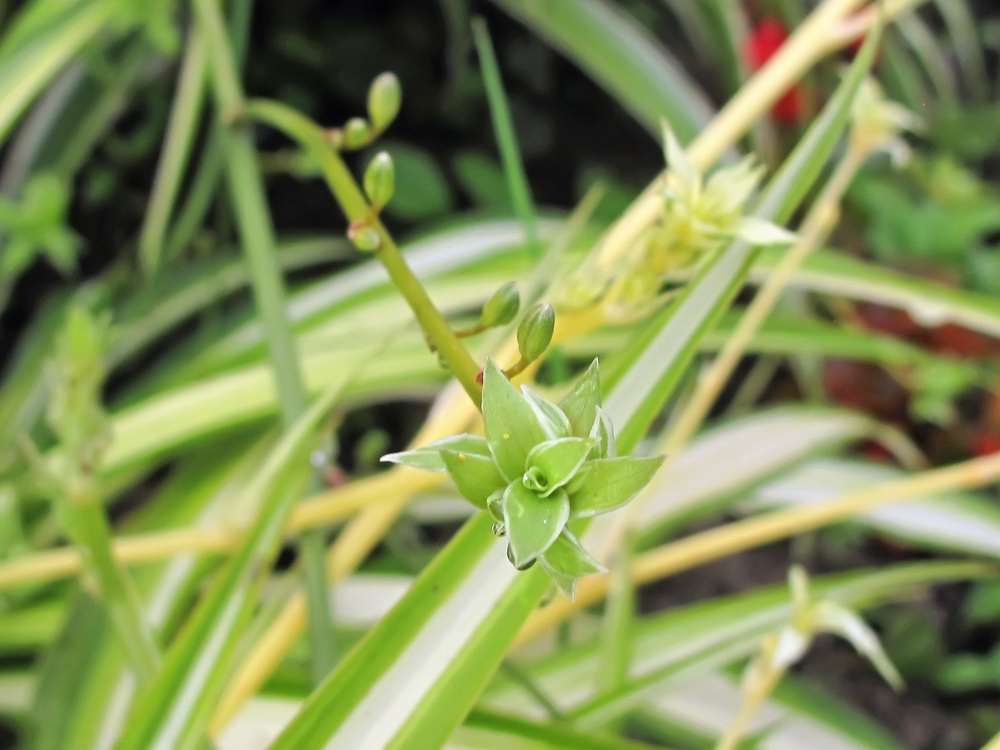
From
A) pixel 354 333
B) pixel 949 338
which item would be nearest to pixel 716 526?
pixel 949 338

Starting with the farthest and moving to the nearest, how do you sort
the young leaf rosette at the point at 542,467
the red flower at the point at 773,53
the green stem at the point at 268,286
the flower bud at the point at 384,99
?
the red flower at the point at 773,53, the green stem at the point at 268,286, the flower bud at the point at 384,99, the young leaf rosette at the point at 542,467

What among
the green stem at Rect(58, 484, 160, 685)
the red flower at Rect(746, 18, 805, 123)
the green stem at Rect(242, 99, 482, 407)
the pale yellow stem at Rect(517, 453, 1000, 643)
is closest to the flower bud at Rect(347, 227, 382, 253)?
the green stem at Rect(242, 99, 482, 407)

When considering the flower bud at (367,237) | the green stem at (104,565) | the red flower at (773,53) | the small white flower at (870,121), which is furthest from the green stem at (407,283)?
the red flower at (773,53)

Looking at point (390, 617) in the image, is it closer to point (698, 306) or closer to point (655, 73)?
point (698, 306)

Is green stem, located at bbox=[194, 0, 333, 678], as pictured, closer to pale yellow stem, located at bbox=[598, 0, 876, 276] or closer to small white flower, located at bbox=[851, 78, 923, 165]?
pale yellow stem, located at bbox=[598, 0, 876, 276]

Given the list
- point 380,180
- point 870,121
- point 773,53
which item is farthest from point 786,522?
point 773,53

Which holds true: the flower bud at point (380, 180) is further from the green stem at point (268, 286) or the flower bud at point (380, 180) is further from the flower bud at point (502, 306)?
the green stem at point (268, 286)
